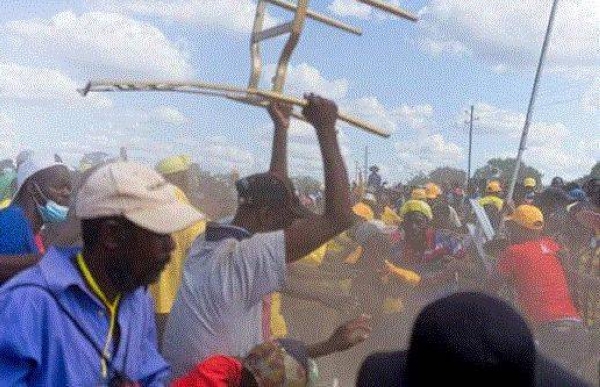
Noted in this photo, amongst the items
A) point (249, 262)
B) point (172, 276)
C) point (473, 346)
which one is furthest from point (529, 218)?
point (473, 346)

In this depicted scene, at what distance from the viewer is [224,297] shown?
2334 mm

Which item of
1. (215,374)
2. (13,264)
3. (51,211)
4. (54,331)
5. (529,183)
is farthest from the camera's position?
(529,183)

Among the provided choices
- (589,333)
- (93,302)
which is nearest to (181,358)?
(93,302)

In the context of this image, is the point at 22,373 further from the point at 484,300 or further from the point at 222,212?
the point at 222,212

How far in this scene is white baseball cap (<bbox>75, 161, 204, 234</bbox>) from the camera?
190 cm

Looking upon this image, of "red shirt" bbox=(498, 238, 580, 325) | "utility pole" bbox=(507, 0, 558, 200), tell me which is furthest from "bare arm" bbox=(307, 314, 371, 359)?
"utility pole" bbox=(507, 0, 558, 200)

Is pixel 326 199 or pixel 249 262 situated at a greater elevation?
pixel 326 199

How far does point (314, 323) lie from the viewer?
21.1 feet

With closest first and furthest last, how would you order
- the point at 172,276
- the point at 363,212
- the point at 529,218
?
the point at 172,276, the point at 529,218, the point at 363,212

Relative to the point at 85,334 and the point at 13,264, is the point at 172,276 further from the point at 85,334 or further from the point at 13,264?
the point at 85,334

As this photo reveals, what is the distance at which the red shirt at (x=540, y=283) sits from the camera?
4.93 m

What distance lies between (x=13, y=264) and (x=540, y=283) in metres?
3.42

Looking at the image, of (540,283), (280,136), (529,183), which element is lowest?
(529,183)

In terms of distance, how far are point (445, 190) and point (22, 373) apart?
42.0 feet
